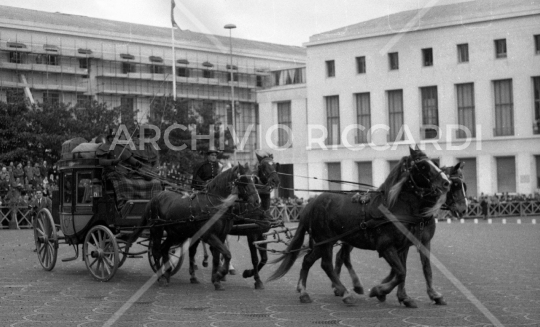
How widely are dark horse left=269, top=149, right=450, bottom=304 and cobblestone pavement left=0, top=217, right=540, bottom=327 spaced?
1.58 feet

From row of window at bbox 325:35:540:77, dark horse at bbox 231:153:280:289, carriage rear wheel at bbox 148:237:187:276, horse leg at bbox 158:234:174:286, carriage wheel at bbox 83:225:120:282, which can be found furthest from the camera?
row of window at bbox 325:35:540:77

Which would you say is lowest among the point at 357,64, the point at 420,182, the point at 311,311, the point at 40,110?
the point at 311,311

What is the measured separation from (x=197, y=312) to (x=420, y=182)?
3190 millimetres

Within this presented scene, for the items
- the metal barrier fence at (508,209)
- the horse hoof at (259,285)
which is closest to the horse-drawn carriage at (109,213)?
the horse hoof at (259,285)

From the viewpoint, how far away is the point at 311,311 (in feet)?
35.1

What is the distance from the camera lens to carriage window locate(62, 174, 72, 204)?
16.2m

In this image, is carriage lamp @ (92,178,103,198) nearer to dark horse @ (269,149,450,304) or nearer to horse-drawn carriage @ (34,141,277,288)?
horse-drawn carriage @ (34,141,277,288)

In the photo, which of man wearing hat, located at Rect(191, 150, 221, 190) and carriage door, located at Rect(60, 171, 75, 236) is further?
man wearing hat, located at Rect(191, 150, 221, 190)

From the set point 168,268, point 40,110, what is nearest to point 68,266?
point 168,268

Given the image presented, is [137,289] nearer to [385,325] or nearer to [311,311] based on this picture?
[311,311]

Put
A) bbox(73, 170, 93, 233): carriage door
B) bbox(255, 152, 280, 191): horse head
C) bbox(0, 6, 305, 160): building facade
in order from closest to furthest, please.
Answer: bbox(255, 152, 280, 191): horse head < bbox(73, 170, 93, 233): carriage door < bbox(0, 6, 305, 160): building facade

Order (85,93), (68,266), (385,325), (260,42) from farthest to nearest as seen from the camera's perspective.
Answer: (260,42), (85,93), (68,266), (385,325)

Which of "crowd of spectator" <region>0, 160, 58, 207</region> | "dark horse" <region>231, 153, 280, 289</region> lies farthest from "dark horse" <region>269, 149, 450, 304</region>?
"crowd of spectator" <region>0, 160, 58, 207</region>

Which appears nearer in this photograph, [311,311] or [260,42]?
[311,311]
